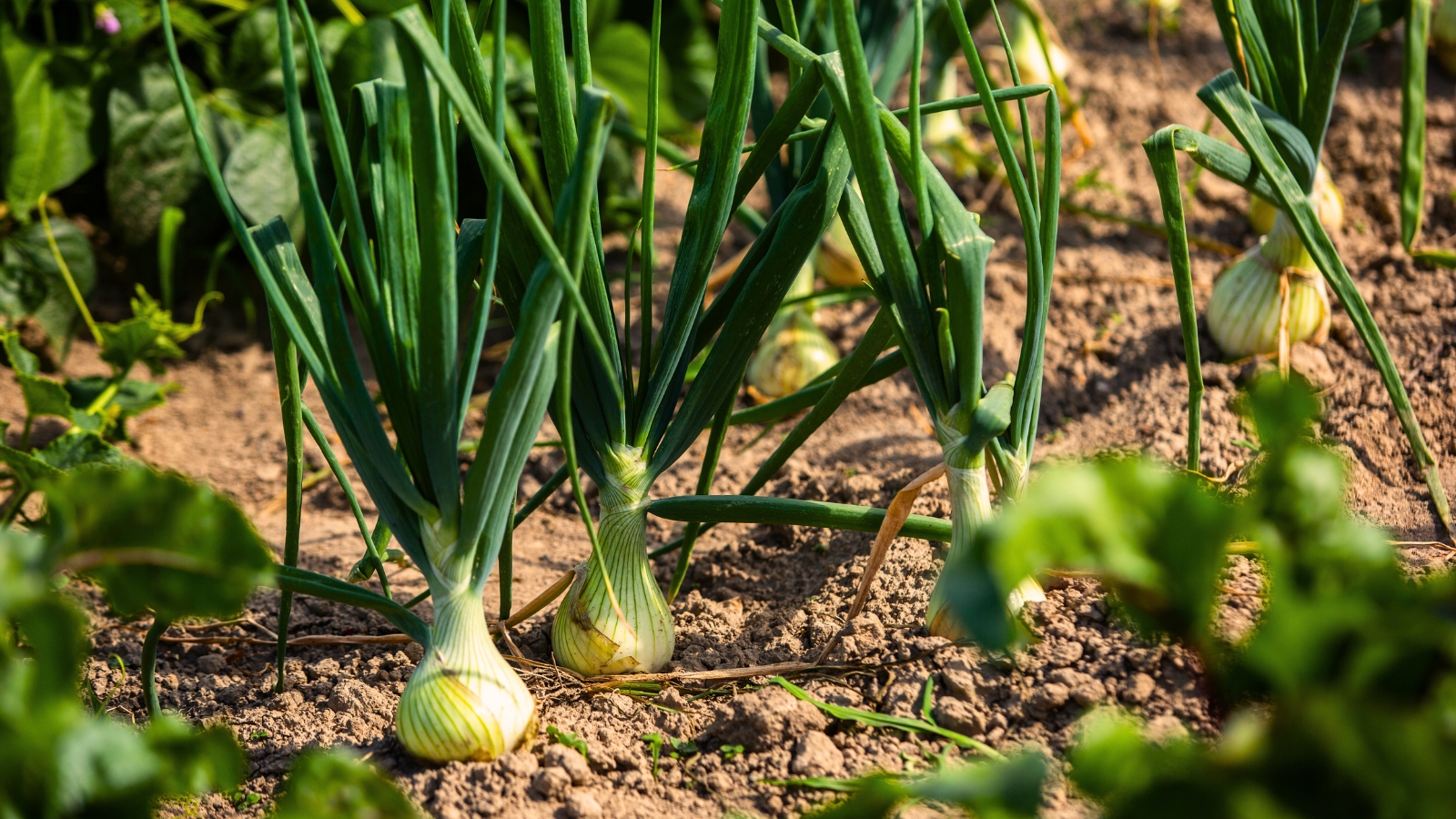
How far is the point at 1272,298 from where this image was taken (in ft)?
4.83

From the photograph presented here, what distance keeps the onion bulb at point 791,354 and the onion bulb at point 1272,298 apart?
62cm

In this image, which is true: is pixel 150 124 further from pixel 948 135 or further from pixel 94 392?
pixel 948 135

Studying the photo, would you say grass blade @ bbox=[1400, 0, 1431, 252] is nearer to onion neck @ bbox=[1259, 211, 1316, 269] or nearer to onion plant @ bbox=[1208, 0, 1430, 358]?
onion plant @ bbox=[1208, 0, 1430, 358]

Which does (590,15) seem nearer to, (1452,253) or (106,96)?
(106,96)

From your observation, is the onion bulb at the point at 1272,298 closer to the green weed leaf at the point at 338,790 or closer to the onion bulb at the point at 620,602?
the onion bulb at the point at 620,602

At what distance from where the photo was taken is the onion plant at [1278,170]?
102cm

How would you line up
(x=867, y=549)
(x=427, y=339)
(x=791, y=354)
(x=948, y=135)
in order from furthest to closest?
1. (x=948, y=135)
2. (x=791, y=354)
3. (x=867, y=549)
4. (x=427, y=339)

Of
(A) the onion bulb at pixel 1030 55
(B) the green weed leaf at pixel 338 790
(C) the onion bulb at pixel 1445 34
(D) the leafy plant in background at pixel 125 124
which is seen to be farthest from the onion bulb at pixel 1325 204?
(D) the leafy plant in background at pixel 125 124

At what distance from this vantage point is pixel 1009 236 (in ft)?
6.79

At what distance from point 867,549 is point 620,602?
0.35 m

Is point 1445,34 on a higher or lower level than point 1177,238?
higher

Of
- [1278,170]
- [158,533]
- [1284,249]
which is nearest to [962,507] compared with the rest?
[1278,170]

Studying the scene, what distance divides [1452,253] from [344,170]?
147cm

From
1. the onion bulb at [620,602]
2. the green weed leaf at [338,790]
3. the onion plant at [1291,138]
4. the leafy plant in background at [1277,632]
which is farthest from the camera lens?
the onion plant at [1291,138]
